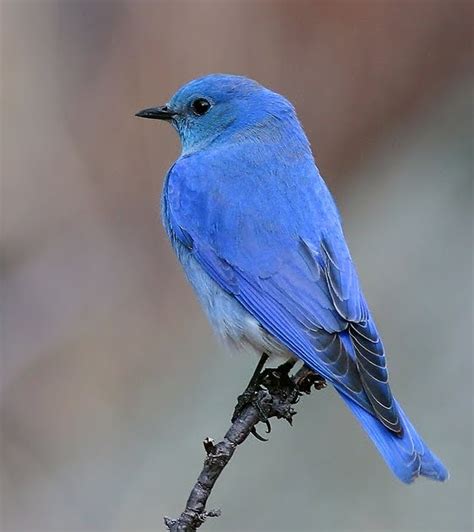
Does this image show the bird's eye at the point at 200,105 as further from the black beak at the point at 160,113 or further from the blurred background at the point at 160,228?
the blurred background at the point at 160,228

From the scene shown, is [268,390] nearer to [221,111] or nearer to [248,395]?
[248,395]

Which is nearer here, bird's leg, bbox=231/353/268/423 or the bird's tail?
the bird's tail

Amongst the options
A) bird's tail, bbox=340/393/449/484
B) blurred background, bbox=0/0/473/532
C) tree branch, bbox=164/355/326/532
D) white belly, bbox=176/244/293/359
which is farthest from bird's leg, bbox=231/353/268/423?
blurred background, bbox=0/0/473/532

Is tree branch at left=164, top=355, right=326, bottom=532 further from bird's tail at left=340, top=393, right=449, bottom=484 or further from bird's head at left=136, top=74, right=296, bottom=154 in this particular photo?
bird's head at left=136, top=74, right=296, bottom=154

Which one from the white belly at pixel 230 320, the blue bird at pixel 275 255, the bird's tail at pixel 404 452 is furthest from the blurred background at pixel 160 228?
the bird's tail at pixel 404 452

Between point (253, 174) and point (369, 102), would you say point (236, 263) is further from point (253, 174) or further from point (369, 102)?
point (369, 102)

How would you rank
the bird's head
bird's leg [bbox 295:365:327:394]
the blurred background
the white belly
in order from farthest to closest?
1. the blurred background
2. the bird's head
3. the white belly
4. bird's leg [bbox 295:365:327:394]

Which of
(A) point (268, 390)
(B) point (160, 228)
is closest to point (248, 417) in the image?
(A) point (268, 390)

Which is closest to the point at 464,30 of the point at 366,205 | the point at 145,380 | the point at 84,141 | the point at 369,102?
the point at 369,102
